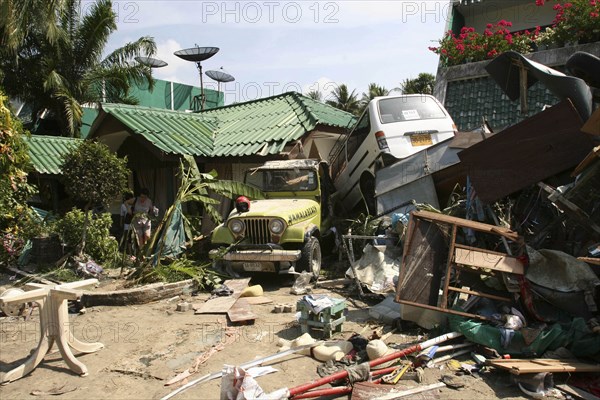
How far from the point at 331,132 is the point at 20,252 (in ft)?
28.1

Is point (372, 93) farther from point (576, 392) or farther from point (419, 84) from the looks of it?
point (576, 392)

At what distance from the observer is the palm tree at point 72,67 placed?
18.4 meters

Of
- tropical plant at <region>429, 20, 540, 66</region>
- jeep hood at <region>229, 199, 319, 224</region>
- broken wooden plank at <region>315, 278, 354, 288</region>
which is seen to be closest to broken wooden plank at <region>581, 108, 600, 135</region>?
broken wooden plank at <region>315, 278, 354, 288</region>

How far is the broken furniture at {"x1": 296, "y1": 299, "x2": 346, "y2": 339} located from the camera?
5809mm

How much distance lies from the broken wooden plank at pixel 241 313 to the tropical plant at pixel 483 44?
7.99m

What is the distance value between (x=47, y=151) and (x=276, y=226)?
9.30 meters

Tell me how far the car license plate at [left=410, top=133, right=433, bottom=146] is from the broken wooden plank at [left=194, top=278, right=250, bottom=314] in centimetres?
447

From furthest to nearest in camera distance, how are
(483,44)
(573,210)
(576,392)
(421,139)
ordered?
(483,44) → (421,139) → (573,210) → (576,392)

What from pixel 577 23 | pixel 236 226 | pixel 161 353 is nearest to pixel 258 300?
pixel 236 226

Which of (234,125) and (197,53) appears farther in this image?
(197,53)

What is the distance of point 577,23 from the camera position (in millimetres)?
9789

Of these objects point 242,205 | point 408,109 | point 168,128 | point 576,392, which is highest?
point 168,128

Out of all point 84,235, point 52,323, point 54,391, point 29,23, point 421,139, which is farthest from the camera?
point 29,23

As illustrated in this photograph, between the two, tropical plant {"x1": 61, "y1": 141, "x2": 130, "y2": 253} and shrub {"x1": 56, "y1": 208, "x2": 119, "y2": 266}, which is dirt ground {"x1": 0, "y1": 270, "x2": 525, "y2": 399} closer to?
tropical plant {"x1": 61, "y1": 141, "x2": 130, "y2": 253}
